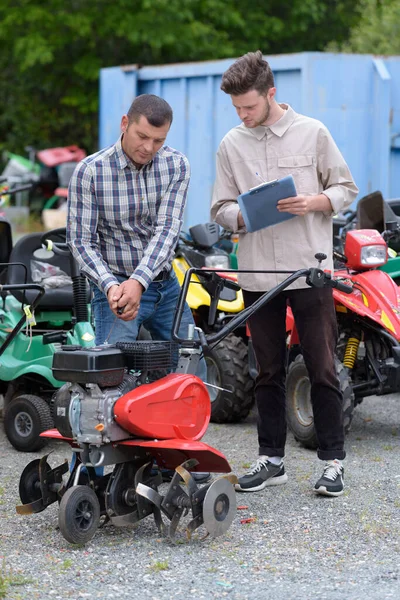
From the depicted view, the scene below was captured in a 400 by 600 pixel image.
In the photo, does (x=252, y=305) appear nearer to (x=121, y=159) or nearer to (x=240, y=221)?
(x=240, y=221)

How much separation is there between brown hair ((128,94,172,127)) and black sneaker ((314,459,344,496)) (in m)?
1.75

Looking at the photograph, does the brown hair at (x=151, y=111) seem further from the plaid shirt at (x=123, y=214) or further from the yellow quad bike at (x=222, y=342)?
the yellow quad bike at (x=222, y=342)

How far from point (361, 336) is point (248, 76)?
1983mm

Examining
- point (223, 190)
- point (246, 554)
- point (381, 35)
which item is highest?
point (381, 35)

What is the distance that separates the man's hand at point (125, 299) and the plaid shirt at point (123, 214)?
0.05m

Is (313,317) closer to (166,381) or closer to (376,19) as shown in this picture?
(166,381)

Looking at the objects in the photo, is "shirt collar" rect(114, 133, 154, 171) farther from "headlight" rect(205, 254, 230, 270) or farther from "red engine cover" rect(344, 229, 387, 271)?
"headlight" rect(205, 254, 230, 270)

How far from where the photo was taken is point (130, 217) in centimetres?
445

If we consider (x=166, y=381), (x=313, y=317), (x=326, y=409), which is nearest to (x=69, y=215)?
(x=166, y=381)

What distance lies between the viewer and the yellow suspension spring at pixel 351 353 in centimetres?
596

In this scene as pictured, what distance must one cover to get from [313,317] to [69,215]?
3.83 feet

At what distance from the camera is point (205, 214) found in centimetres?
1162

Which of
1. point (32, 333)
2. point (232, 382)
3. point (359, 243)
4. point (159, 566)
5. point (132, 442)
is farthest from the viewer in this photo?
point (232, 382)

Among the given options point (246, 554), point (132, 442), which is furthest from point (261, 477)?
point (132, 442)
